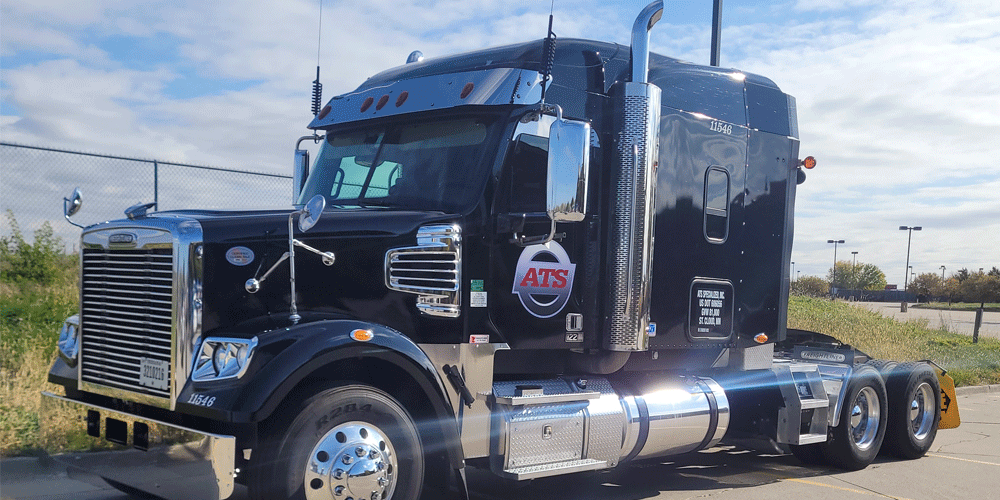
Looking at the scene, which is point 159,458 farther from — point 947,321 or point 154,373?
point 947,321

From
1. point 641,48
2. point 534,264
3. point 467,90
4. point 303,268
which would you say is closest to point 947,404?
point 641,48

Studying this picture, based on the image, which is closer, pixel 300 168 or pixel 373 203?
pixel 373 203

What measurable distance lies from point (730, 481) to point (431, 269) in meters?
3.63

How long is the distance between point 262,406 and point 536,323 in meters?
2.14

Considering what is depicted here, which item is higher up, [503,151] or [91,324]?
[503,151]

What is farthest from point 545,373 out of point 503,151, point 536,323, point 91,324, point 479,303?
point 91,324

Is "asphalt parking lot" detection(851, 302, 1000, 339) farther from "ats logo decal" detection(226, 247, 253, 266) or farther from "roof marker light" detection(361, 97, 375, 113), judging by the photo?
"ats logo decal" detection(226, 247, 253, 266)

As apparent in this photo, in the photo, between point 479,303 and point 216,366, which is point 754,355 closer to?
point 479,303

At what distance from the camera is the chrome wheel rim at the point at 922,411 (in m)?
8.99

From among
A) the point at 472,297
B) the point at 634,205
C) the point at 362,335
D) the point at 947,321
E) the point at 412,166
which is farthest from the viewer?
the point at 947,321

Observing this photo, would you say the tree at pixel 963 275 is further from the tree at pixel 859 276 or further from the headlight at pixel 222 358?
the headlight at pixel 222 358

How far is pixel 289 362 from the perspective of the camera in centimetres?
440

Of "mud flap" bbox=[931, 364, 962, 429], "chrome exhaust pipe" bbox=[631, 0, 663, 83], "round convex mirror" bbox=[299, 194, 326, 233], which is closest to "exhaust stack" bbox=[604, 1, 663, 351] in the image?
"chrome exhaust pipe" bbox=[631, 0, 663, 83]

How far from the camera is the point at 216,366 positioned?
447 centimetres
